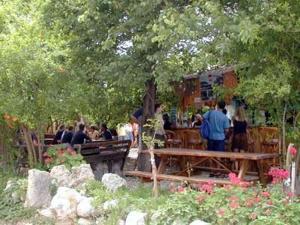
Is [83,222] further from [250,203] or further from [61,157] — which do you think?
[250,203]

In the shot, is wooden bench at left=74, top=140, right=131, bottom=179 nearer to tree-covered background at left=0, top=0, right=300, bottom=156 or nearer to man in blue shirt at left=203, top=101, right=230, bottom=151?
tree-covered background at left=0, top=0, right=300, bottom=156

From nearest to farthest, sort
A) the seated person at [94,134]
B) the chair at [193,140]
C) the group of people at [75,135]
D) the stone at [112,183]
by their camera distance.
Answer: the stone at [112,183], the group of people at [75,135], the chair at [193,140], the seated person at [94,134]

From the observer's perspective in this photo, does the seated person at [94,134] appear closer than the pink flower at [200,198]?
No

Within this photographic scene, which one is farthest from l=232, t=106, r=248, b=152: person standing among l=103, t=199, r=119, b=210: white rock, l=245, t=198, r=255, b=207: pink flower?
l=245, t=198, r=255, b=207: pink flower

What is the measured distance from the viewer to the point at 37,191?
8.23 meters

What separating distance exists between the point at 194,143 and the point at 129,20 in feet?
16.1

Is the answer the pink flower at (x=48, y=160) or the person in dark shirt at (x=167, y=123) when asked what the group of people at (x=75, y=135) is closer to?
the person in dark shirt at (x=167, y=123)

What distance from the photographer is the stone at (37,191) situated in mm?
8195

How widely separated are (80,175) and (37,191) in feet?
2.74

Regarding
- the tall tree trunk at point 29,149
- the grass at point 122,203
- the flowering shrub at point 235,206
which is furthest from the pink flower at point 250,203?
the tall tree trunk at point 29,149

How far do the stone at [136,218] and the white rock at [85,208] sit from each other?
3.29 ft

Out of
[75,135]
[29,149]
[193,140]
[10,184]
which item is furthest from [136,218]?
[193,140]

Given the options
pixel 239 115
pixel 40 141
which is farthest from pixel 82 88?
pixel 239 115

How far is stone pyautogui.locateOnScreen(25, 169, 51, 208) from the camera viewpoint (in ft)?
26.9
